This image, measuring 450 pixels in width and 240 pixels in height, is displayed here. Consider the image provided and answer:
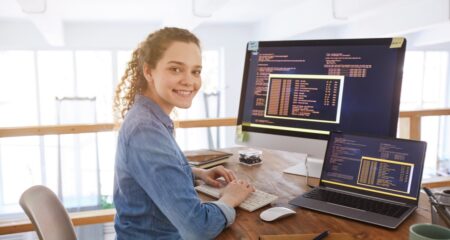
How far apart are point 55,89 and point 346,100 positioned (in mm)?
6220

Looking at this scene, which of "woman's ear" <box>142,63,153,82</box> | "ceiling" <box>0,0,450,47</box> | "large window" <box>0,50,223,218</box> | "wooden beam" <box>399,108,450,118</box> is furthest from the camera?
"large window" <box>0,50,223,218</box>

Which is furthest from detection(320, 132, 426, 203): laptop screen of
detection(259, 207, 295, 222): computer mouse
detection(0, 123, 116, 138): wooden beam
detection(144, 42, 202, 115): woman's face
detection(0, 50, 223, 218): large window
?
detection(0, 50, 223, 218): large window

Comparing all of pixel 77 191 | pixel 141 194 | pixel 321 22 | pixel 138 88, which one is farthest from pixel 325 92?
pixel 77 191

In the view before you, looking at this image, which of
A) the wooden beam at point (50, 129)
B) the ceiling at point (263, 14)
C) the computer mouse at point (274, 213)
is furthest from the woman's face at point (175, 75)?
the ceiling at point (263, 14)

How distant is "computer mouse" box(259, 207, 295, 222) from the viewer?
42.0 inches

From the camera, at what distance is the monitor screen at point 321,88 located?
4.39 feet

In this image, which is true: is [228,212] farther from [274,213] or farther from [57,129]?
[57,129]

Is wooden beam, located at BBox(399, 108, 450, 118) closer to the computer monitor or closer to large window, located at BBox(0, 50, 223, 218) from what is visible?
the computer monitor

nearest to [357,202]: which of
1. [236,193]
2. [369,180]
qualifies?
[369,180]

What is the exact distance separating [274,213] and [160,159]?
35cm

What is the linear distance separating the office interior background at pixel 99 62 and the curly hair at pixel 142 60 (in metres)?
3.61

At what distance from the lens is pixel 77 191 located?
5785 mm

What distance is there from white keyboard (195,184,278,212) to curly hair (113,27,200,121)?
380 mm

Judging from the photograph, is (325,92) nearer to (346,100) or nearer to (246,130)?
(346,100)
